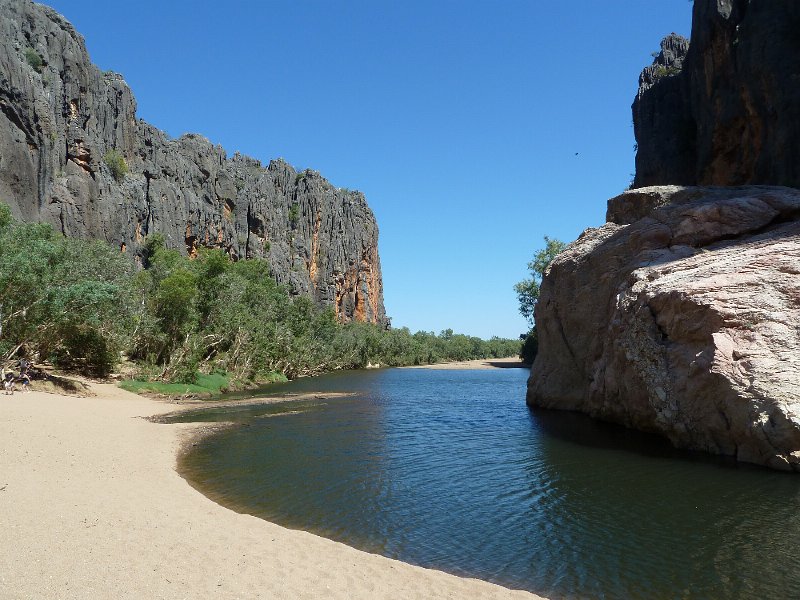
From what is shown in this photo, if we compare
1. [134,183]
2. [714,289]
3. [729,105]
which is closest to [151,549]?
[714,289]

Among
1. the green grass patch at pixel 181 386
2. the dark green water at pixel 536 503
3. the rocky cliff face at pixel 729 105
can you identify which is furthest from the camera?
the green grass patch at pixel 181 386

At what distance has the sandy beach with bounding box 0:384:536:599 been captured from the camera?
277 inches

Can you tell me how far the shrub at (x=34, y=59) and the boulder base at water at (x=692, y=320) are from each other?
60.1m

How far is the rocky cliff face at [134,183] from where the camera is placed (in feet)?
175

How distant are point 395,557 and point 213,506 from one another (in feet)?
14.2

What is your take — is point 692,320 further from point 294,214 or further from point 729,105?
point 294,214

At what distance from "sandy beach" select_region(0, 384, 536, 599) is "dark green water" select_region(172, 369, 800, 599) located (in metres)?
1.19

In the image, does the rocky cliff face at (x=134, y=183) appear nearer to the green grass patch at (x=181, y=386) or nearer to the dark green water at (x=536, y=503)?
the green grass patch at (x=181, y=386)

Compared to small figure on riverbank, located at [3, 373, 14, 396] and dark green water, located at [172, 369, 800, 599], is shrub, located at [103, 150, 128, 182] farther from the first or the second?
dark green water, located at [172, 369, 800, 599]

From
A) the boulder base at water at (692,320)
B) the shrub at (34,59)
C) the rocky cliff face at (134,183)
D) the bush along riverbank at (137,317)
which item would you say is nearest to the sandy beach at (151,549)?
the boulder base at water at (692,320)

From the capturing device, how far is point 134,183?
7862 centimetres

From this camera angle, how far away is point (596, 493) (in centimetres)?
1374

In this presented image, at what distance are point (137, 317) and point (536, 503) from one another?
3410 centimetres

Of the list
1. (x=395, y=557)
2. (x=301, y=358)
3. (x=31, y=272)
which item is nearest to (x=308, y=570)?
(x=395, y=557)
